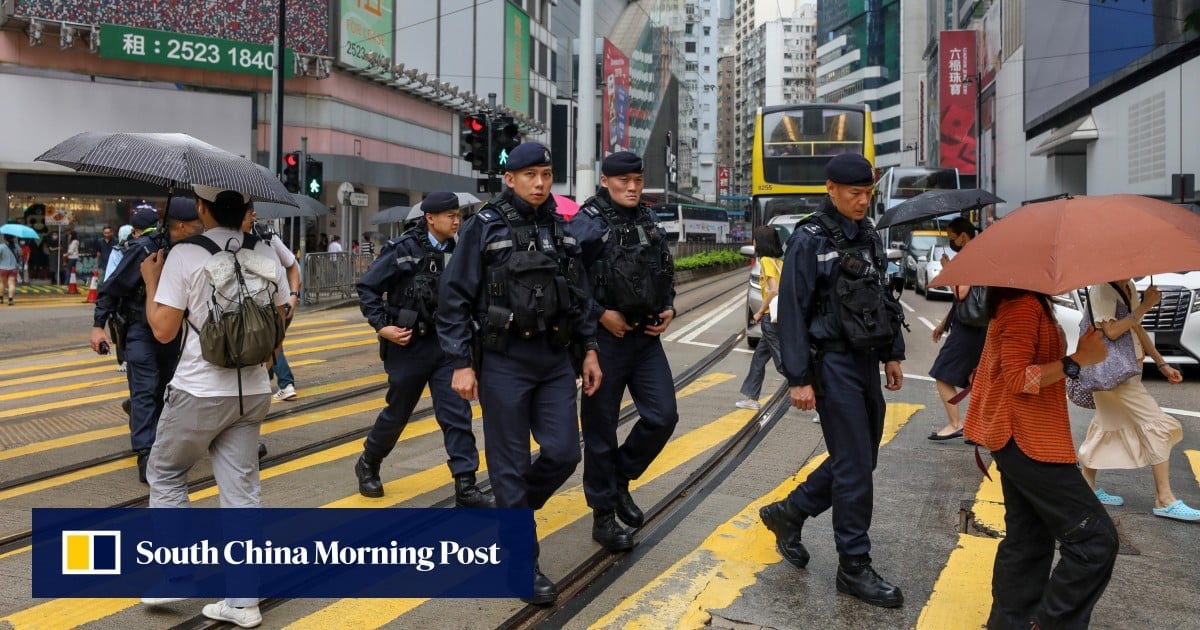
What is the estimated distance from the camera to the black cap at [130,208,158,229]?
8172 millimetres

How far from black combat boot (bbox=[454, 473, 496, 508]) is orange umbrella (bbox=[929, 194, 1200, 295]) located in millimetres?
3164

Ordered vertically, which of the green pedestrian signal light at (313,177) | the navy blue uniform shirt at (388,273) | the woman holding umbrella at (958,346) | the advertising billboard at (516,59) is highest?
the advertising billboard at (516,59)

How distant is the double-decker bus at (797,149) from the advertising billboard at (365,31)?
16748 mm

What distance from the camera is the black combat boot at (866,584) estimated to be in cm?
464

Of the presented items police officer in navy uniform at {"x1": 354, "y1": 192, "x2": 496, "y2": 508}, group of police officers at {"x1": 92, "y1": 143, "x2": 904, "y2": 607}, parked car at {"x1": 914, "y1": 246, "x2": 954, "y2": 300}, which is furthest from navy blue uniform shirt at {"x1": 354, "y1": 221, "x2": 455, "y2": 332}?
parked car at {"x1": 914, "y1": 246, "x2": 954, "y2": 300}

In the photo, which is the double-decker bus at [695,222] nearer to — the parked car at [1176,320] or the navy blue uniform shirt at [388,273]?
the parked car at [1176,320]

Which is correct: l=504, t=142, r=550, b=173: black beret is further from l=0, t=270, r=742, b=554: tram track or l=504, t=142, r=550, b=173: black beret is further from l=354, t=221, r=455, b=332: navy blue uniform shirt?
l=0, t=270, r=742, b=554: tram track

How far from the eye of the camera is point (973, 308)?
25.1 ft

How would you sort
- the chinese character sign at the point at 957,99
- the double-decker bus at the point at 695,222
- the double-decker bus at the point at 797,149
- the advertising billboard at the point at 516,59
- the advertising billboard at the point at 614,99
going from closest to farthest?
the double-decker bus at the point at 797,149 < the advertising billboard at the point at 516,59 < the advertising billboard at the point at 614,99 < the double-decker bus at the point at 695,222 < the chinese character sign at the point at 957,99

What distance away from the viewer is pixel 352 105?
3731cm

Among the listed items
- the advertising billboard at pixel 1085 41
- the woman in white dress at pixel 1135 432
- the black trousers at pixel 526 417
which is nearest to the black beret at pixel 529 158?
the black trousers at pixel 526 417

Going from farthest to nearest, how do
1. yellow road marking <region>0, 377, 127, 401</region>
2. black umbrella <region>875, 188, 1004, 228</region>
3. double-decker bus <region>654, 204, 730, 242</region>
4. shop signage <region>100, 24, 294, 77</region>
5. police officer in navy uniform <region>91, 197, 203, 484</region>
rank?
double-decker bus <region>654, 204, 730, 242</region>
shop signage <region>100, 24, 294, 77</region>
yellow road marking <region>0, 377, 127, 401</region>
black umbrella <region>875, 188, 1004, 228</region>
police officer in navy uniform <region>91, 197, 203, 484</region>

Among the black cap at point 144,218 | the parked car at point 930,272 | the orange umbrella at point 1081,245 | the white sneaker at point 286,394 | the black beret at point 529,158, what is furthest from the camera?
the parked car at point 930,272

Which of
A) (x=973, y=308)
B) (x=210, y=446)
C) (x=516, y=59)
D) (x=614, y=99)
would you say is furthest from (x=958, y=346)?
(x=614, y=99)
